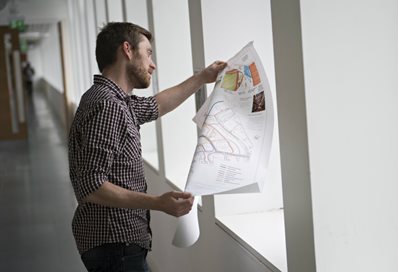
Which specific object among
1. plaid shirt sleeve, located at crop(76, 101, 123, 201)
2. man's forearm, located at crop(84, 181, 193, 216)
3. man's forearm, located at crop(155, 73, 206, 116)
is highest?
man's forearm, located at crop(155, 73, 206, 116)

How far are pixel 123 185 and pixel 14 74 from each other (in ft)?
45.1

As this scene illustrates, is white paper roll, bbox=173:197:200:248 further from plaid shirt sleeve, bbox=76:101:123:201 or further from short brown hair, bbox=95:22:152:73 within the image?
short brown hair, bbox=95:22:152:73

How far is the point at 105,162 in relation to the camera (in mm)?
2152

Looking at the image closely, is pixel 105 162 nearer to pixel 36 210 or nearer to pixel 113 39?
pixel 113 39

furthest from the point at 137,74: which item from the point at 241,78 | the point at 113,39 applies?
the point at 241,78

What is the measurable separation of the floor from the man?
9.09 ft

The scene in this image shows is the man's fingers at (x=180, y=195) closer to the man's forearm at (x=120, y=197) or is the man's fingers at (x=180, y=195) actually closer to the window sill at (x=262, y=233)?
the man's forearm at (x=120, y=197)

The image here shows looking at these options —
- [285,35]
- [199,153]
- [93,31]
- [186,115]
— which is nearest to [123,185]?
[199,153]

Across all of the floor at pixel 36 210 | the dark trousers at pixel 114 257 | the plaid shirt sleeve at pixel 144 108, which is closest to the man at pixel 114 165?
the dark trousers at pixel 114 257

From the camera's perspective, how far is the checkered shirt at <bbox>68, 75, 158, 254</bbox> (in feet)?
7.07

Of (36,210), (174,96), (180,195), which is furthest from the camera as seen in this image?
(36,210)

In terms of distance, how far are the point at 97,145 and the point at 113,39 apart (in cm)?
46

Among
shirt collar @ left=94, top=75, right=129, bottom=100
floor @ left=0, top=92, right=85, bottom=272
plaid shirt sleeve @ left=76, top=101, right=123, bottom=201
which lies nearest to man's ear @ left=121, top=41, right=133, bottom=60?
shirt collar @ left=94, top=75, right=129, bottom=100

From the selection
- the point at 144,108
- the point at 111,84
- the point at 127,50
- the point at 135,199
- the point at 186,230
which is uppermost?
the point at 127,50
